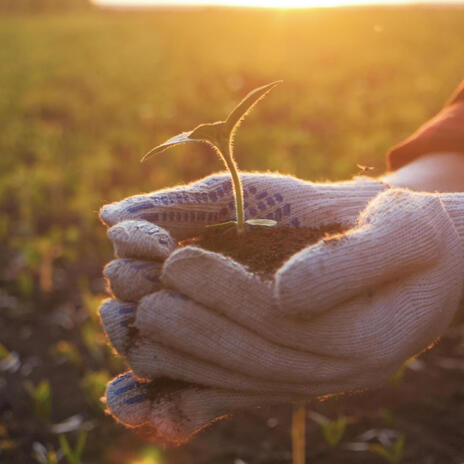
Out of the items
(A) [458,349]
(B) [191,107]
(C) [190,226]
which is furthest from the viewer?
(B) [191,107]

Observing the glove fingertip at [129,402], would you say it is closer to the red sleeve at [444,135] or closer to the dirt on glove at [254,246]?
the dirt on glove at [254,246]

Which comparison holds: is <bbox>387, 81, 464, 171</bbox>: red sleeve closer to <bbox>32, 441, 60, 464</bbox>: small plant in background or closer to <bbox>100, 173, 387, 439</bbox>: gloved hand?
<bbox>100, 173, 387, 439</bbox>: gloved hand

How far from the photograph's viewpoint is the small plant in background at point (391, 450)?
2.16 metres

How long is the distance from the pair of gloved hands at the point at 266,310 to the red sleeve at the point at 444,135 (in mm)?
485

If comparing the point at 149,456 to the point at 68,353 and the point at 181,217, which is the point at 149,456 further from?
the point at 181,217

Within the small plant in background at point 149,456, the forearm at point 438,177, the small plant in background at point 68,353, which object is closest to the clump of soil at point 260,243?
the forearm at point 438,177

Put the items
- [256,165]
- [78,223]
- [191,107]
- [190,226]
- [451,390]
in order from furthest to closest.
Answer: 1. [191,107]
2. [256,165]
3. [78,223]
4. [451,390]
5. [190,226]

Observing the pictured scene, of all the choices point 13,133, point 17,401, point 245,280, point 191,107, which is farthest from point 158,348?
point 191,107

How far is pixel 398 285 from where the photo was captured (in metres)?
1.12

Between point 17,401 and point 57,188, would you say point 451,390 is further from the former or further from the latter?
point 57,188

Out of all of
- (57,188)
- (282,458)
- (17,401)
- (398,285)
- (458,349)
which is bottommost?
(458,349)

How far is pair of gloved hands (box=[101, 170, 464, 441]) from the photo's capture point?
98 cm

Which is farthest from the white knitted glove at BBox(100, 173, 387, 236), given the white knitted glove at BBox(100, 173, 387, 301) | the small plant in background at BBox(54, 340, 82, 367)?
the small plant in background at BBox(54, 340, 82, 367)

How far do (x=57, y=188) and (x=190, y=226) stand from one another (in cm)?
395
